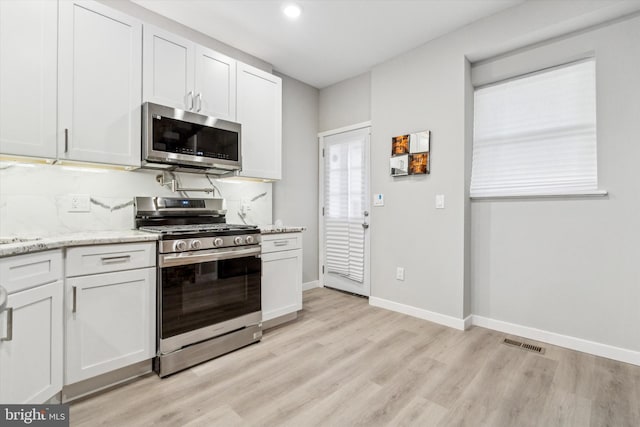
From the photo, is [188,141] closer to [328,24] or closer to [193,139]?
[193,139]

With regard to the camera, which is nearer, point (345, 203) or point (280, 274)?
point (280, 274)

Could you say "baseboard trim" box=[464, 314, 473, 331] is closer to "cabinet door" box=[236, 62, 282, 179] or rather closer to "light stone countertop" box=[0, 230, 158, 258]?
"cabinet door" box=[236, 62, 282, 179]

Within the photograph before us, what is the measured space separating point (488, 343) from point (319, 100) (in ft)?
11.7

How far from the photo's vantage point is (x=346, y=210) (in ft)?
12.9

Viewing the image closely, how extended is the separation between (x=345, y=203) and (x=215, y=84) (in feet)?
6.80

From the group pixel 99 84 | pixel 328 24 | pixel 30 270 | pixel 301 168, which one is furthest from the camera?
pixel 301 168

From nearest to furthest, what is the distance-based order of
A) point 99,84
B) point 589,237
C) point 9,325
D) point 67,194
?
point 9,325 < point 99,84 < point 67,194 < point 589,237

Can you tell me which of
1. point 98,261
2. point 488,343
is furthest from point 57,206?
point 488,343

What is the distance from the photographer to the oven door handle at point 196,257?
1.98 m

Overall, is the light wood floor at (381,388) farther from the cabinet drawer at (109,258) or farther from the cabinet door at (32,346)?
the cabinet drawer at (109,258)

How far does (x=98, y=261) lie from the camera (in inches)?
69.7

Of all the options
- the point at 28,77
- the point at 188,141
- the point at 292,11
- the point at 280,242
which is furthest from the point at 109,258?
the point at 292,11

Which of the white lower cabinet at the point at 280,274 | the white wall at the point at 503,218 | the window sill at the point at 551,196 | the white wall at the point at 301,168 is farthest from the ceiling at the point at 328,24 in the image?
the white lower cabinet at the point at 280,274

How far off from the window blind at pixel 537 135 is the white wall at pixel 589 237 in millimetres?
89
